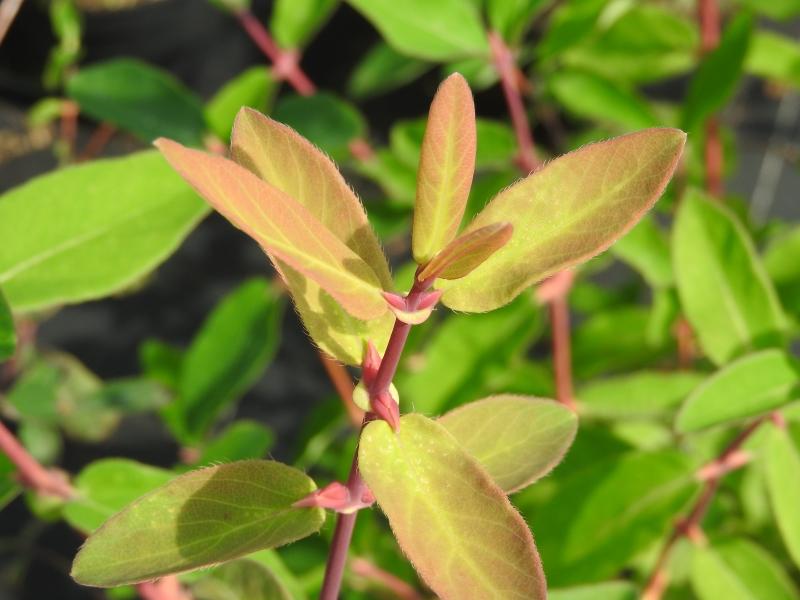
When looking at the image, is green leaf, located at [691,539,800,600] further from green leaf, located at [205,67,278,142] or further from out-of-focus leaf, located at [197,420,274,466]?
green leaf, located at [205,67,278,142]

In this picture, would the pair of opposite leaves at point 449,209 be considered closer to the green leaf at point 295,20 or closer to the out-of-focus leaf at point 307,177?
the out-of-focus leaf at point 307,177

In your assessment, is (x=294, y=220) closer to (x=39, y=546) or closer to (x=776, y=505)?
(x=776, y=505)

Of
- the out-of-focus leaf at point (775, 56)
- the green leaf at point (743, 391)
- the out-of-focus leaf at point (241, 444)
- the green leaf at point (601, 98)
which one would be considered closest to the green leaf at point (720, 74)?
the green leaf at point (601, 98)

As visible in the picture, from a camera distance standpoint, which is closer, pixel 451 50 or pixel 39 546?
pixel 451 50

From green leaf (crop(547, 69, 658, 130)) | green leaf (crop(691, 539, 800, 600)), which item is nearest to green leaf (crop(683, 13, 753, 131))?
green leaf (crop(547, 69, 658, 130))

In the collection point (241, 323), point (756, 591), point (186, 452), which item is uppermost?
point (241, 323)

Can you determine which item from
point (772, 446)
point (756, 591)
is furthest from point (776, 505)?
point (756, 591)

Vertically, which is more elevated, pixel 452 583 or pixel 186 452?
pixel 452 583
